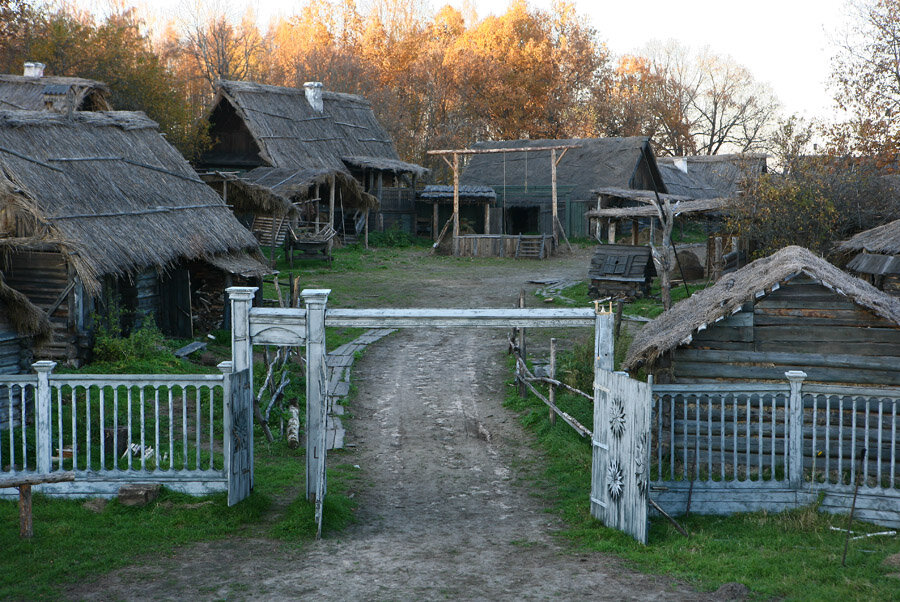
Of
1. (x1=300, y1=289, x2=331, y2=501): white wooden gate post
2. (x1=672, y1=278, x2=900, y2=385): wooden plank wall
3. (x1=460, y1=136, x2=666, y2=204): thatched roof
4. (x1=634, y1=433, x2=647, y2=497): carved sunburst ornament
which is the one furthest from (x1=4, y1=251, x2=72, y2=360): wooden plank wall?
(x1=460, y1=136, x2=666, y2=204): thatched roof

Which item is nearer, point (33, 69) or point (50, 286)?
point (50, 286)

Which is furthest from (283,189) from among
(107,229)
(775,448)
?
(775,448)

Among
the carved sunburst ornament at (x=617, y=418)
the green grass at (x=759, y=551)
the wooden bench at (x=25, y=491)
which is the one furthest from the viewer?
the carved sunburst ornament at (x=617, y=418)

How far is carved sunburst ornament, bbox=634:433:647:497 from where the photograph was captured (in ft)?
25.5

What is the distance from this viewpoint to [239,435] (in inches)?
344

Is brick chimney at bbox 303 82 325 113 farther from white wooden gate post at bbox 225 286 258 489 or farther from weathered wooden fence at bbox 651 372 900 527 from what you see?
weathered wooden fence at bbox 651 372 900 527

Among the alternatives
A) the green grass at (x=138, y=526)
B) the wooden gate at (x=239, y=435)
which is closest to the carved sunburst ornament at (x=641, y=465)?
the green grass at (x=138, y=526)

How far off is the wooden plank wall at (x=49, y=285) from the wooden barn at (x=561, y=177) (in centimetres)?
2483

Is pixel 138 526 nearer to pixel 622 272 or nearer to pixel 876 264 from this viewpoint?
pixel 876 264

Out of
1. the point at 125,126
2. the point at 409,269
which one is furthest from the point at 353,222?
the point at 125,126

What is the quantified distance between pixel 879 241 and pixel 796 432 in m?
9.41

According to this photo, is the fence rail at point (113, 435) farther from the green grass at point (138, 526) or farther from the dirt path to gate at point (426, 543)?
the dirt path to gate at point (426, 543)

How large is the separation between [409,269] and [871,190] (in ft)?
47.0

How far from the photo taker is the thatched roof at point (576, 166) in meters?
38.7
